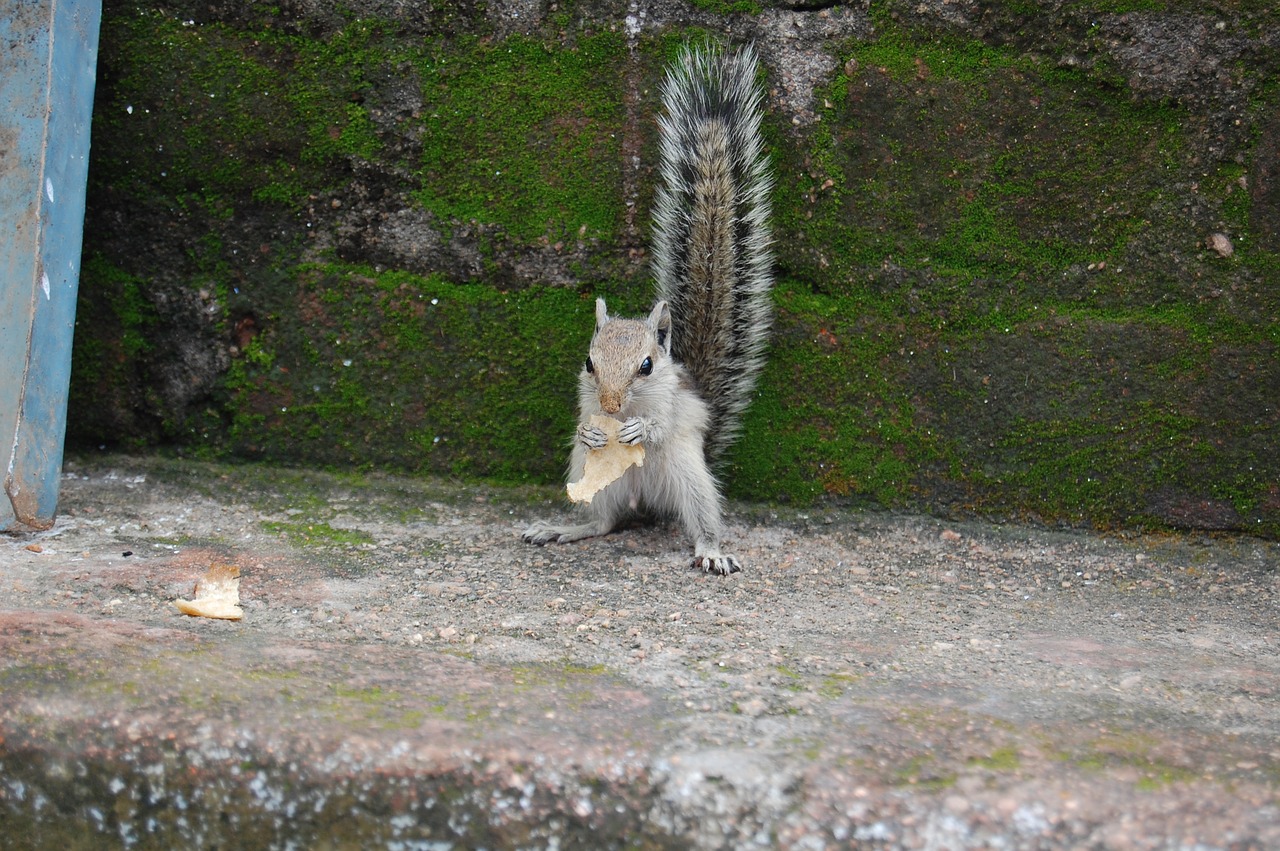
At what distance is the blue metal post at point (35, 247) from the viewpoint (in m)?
2.69

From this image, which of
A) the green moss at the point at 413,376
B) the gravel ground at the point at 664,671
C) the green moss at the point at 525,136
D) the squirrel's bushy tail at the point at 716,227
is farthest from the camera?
the green moss at the point at 413,376

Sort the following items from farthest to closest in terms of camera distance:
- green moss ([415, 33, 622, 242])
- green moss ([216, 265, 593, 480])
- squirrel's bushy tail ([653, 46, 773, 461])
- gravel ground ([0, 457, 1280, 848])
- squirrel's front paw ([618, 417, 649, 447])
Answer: green moss ([216, 265, 593, 480]), green moss ([415, 33, 622, 242]), squirrel's bushy tail ([653, 46, 773, 461]), squirrel's front paw ([618, 417, 649, 447]), gravel ground ([0, 457, 1280, 848])

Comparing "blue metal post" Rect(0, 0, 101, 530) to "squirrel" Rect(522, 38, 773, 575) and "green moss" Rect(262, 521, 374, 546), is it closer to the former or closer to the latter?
"green moss" Rect(262, 521, 374, 546)

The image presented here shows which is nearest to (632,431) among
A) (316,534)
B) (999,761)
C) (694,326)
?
(694,326)

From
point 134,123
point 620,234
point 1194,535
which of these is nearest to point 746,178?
point 620,234

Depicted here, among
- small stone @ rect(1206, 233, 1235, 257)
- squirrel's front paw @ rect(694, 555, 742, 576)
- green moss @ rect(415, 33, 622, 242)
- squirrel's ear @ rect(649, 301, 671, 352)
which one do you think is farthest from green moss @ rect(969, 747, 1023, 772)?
green moss @ rect(415, 33, 622, 242)

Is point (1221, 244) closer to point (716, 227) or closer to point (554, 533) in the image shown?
point (716, 227)

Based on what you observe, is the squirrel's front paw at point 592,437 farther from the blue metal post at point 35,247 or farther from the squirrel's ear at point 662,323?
the blue metal post at point 35,247

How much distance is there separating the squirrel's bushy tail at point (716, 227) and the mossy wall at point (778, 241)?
77 mm

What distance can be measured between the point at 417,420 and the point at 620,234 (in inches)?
32.8

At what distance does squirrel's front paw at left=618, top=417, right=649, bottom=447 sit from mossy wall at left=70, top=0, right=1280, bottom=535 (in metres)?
0.45

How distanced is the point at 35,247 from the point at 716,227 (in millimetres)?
1773

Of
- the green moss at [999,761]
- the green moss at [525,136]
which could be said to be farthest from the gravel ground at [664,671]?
the green moss at [525,136]

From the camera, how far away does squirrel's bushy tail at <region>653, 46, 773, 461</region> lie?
2914 mm
